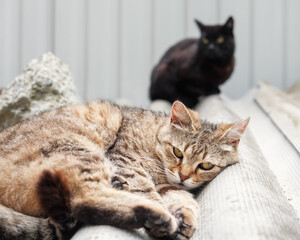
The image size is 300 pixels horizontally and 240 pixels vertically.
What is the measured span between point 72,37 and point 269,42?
219 cm

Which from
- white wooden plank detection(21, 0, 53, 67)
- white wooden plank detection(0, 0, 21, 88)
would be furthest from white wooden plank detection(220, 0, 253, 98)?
white wooden plank detection(0, 0, 21, 88)

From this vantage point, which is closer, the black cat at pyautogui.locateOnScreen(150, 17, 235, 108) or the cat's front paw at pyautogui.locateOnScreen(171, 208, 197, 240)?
the cat's front paw at pyautogui.locateOnScreen(171, 208, 197, 240)

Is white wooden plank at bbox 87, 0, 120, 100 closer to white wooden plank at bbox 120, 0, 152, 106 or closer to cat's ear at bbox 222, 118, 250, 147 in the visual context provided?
white wooden plank at bbox 120, 0, 152, 106

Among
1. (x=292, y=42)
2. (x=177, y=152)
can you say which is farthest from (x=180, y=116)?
(x=292, y=42)

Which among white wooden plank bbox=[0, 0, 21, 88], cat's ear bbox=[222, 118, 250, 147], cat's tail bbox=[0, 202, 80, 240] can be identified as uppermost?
white wooden plank bbox=[0, 0, 21, 88]

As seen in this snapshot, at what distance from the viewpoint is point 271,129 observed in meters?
2.41

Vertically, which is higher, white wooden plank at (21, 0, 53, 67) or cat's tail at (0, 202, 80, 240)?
white wooden plank at (21, 0, 53, 67)

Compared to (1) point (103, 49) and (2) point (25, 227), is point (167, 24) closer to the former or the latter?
(1) point (103, 49)


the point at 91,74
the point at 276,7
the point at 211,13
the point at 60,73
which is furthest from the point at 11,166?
the point at 276,7

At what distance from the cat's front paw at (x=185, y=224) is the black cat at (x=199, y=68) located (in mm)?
2220

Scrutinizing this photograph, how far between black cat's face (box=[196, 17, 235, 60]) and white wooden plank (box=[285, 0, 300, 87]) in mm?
957

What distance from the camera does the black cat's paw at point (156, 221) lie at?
1.18 m

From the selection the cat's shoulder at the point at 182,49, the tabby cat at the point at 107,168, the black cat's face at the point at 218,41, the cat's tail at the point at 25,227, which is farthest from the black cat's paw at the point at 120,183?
the cat's shoulder at the point at 182,49

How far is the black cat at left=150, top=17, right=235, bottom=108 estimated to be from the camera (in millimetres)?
3492
